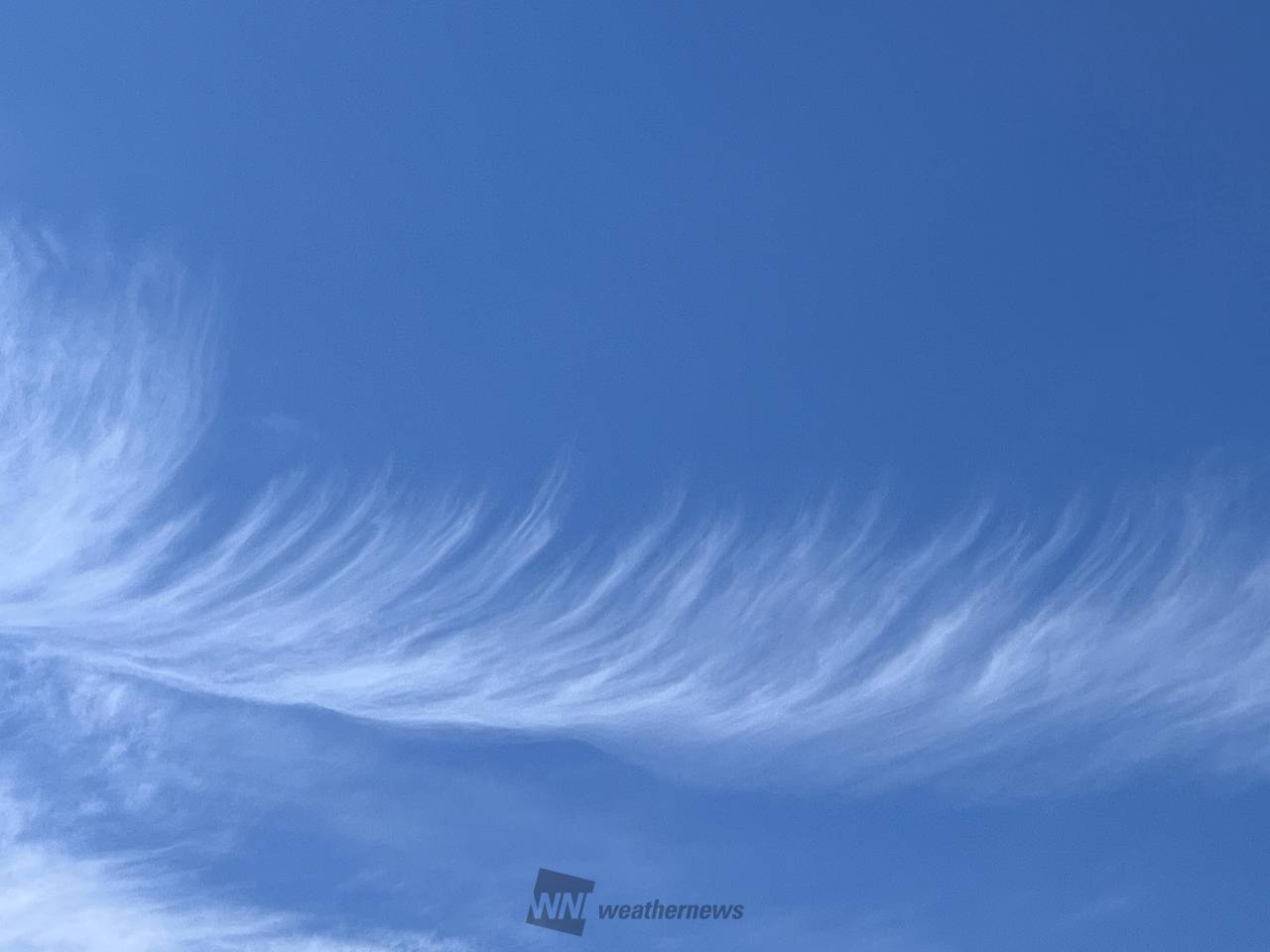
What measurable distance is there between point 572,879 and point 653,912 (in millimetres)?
6444

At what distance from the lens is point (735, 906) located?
381 ft

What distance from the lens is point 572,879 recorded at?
11669cm

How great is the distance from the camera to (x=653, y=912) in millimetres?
116562

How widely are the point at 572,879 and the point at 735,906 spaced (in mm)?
12090

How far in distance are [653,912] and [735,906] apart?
19.7ft
